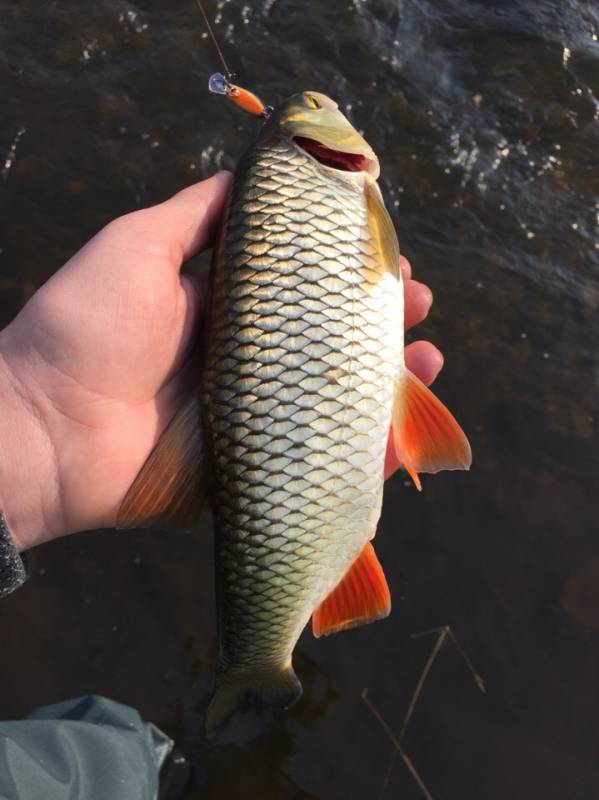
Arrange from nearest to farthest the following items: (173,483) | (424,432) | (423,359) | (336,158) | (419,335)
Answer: (173,483) < (424,432) < (336,158) < (423,359) < (419,335)

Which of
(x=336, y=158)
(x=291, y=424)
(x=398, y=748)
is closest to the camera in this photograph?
(x=291, y=424)

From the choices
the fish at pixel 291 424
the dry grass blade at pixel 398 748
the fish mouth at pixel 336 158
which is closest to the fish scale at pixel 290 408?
the fish at pixel 291 424

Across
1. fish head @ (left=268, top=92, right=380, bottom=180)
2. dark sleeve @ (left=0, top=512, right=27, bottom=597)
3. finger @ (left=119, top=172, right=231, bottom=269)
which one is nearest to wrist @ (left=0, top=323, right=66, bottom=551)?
dark sleeve @ (left=0, top=512, right=27, bottom=597)

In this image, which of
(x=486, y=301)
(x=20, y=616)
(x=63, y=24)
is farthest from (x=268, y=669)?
(x=63, y=24)

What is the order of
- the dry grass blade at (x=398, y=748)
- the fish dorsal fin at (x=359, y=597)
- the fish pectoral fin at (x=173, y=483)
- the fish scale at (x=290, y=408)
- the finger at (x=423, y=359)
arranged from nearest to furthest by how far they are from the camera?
the fish scale at (x=290, y=408) < the fish pectoral fin at (x=173, y=483) < the fish dorsal fin at (x=359, y=597) < the finger at (x=423, y=359) < the dry grass blade at (x=398, y=748)

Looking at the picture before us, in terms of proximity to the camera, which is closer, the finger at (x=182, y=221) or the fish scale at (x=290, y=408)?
the fish scale at (x=290, y=408)

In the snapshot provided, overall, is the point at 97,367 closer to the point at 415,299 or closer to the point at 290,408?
the point at 290,408

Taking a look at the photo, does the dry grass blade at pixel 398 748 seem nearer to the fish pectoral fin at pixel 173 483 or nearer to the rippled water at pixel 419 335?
the rippled water at pixel 419 335

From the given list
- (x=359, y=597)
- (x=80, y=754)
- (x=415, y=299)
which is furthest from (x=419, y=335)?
(x=80, y=754)
